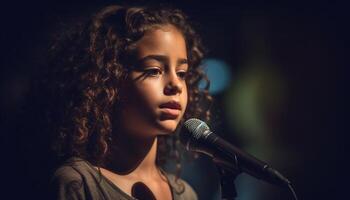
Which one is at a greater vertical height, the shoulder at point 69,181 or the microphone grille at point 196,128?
the microphone grille at point 196,128

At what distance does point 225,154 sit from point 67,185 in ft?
2.17

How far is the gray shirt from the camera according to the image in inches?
62.0

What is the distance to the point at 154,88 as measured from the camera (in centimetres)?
172

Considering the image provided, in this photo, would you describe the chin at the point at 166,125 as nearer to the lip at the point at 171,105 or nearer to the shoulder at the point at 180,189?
the lip at the point at 171,105

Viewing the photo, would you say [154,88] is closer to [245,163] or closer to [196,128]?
[196,128]

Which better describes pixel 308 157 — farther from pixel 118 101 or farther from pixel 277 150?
pixel 118 101

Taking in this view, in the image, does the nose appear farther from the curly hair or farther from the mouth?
the curly hair

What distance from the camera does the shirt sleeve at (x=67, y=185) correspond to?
61.4 inches

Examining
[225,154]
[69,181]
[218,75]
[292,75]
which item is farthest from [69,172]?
[292,75]

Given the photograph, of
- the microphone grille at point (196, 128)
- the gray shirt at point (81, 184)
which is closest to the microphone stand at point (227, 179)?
the microphone grille at point (196, 128)

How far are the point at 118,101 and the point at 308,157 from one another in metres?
1.56

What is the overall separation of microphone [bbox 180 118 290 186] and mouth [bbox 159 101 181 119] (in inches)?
7.3

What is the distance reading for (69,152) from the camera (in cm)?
182

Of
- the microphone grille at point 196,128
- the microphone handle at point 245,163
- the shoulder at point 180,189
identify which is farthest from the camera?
the shoulder at point 180,189
